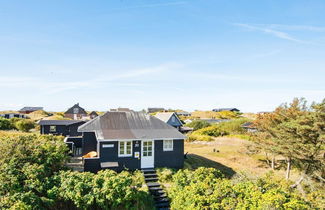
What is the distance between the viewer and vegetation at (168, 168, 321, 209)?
9227 millimetres

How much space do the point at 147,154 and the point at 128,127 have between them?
3.24 metres

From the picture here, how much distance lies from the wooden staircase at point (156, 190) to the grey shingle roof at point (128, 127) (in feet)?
9.88

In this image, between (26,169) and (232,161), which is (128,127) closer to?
(26,169)

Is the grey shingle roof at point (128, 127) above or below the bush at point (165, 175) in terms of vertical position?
above

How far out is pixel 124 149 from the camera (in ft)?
59.1

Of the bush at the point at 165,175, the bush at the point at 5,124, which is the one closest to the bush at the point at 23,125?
the bush at the point at 5,124

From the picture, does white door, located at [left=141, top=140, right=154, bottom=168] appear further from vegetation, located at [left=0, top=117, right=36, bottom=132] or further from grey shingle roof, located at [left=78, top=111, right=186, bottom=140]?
vegetation, located at [left=0, top=117, right=36, bottom=132]

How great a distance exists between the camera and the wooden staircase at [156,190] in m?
14.2

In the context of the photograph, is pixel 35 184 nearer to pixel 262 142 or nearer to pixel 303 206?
pixel 303 206

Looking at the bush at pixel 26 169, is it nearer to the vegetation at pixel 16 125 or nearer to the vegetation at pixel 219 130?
the vegetation at pixel 219 130

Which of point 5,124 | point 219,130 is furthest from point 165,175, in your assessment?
point 5,124

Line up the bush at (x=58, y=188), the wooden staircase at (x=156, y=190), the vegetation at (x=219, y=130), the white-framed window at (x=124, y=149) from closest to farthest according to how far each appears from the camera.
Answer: the bush at (x=58, y=188), the wooden staircase at (x=156, y=190), the white-framed window at (x=124, y=149), the vegetation at (x=219, y=130)

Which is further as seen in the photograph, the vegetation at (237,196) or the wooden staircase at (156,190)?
the wooden staircase at (156,190)

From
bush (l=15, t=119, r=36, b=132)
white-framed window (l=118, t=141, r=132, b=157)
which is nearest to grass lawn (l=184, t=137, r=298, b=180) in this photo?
white-framed window (l=118, t=141, r=132, b=157)
